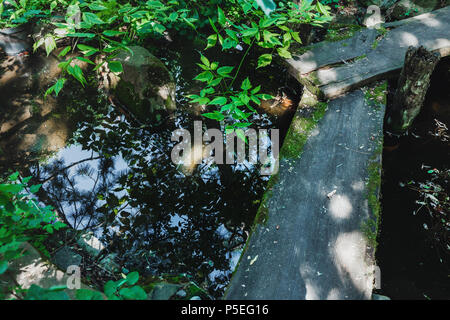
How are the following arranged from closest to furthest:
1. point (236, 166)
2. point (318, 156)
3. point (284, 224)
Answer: point (284, 224), point (318, 156), point (236, 166)

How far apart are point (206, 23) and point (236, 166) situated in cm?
201

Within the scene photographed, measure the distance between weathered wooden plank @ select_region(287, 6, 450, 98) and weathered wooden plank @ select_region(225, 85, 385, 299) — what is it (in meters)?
0.54

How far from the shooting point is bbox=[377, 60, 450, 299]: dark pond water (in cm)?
224

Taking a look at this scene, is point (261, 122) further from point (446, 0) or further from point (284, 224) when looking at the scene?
point (446, 0)

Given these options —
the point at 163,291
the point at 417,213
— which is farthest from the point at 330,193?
the point at 163,291

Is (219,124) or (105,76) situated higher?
(105,76)

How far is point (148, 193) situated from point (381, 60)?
3.08 meters

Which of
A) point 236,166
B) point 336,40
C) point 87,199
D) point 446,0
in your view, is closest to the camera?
point 87,199

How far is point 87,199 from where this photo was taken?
274cm

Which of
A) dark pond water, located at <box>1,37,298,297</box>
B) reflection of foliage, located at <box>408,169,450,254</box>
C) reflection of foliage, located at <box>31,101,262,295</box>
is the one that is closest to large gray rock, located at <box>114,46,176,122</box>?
dark pond water, located at <box>1,37,298,297</box>

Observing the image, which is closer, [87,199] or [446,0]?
[87,199]

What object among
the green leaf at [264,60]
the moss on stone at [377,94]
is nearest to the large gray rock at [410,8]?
the moss on stone at [377,94]

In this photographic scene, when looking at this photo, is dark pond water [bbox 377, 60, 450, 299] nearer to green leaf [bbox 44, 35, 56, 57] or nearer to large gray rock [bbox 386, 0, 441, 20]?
large gray rock [bbox 386, 0, 441, 20]

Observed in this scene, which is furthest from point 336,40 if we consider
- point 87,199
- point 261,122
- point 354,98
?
point 87,199
